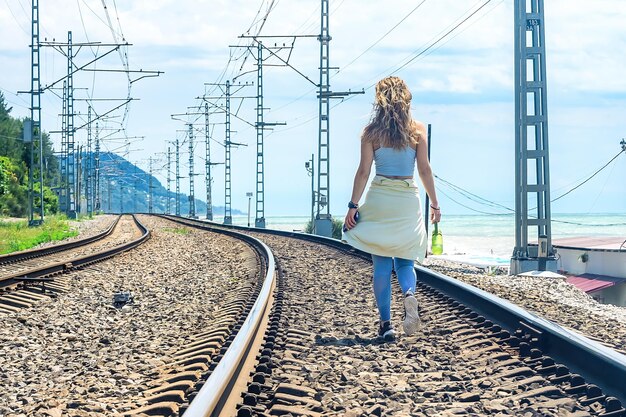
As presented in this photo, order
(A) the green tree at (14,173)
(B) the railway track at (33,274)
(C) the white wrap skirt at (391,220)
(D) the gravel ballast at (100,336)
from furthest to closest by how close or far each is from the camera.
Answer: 1. (A) the green tree at (14,173)
2. (B) the railway track at (33,274)
3. (C) the white wrap skirt at (391,220)
4. (D) the gravel ballast at (100,336)

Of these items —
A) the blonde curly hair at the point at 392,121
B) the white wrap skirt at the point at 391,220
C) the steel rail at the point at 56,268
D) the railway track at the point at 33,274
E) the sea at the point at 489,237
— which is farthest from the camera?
the sea at the point at 489,237

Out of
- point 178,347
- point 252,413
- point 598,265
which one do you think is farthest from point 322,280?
point 598,265

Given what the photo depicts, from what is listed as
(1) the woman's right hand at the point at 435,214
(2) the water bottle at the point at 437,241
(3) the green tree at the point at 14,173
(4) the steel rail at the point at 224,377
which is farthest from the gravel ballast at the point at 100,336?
(3) the green tree at the point at 14,173

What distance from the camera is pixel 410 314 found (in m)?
6.50

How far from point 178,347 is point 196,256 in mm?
11830

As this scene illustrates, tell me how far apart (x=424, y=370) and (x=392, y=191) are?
150 centimetres

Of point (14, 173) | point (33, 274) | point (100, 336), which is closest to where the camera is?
point (100, 336)

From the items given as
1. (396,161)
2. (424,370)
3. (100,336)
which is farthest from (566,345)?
(100,336)

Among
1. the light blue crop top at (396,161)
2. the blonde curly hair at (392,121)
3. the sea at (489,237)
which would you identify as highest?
the blonde curly hair at (392,121)

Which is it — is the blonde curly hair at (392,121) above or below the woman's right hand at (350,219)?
above

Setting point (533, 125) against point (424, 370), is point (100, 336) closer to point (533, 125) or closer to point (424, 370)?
point (424, 370)

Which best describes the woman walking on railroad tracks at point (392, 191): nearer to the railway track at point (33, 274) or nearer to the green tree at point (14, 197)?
the railway track at point (33, 274)

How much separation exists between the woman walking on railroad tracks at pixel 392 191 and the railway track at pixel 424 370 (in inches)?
23.1

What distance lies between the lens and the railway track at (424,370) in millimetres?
4391
